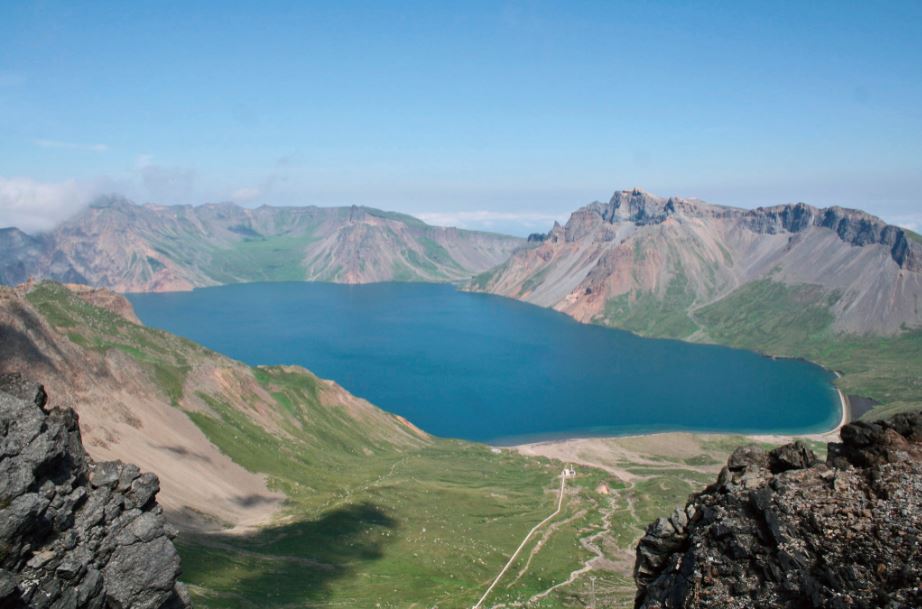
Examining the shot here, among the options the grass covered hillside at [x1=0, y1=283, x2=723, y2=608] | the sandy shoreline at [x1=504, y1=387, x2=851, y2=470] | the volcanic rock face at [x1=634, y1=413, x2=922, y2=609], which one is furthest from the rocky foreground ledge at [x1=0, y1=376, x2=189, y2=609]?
the sandy shoreline at [x1=504, y1=387, x2=851, y2=470]

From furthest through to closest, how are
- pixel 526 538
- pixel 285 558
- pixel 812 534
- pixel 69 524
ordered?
pixel 526 538 < pixel 285 558 < pixel 69 524 < pixel 812 534

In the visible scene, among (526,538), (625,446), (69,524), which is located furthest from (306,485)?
(625,446)

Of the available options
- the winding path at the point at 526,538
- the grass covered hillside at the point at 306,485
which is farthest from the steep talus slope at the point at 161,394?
the winding path at the point at 526,538

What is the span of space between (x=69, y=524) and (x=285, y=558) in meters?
44.6

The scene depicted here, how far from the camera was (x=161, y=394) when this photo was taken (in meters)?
108

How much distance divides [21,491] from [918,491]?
120 ft

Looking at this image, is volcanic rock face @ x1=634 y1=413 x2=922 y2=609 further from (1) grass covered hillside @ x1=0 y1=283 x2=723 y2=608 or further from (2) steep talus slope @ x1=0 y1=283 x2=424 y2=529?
(2) steep talus slope @ x1=0 y1=283 x2=424 y2=529

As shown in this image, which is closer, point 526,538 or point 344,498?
point 526,538

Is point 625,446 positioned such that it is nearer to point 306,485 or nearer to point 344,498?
point 344,498

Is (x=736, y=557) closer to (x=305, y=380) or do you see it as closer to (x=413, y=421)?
(x=305, y=380)

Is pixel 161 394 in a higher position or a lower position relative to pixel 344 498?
higher

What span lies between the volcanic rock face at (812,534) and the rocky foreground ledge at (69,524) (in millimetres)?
24132

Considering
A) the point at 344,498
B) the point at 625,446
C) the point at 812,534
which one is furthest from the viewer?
the point at 625,446

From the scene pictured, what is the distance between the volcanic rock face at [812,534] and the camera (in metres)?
26.3
